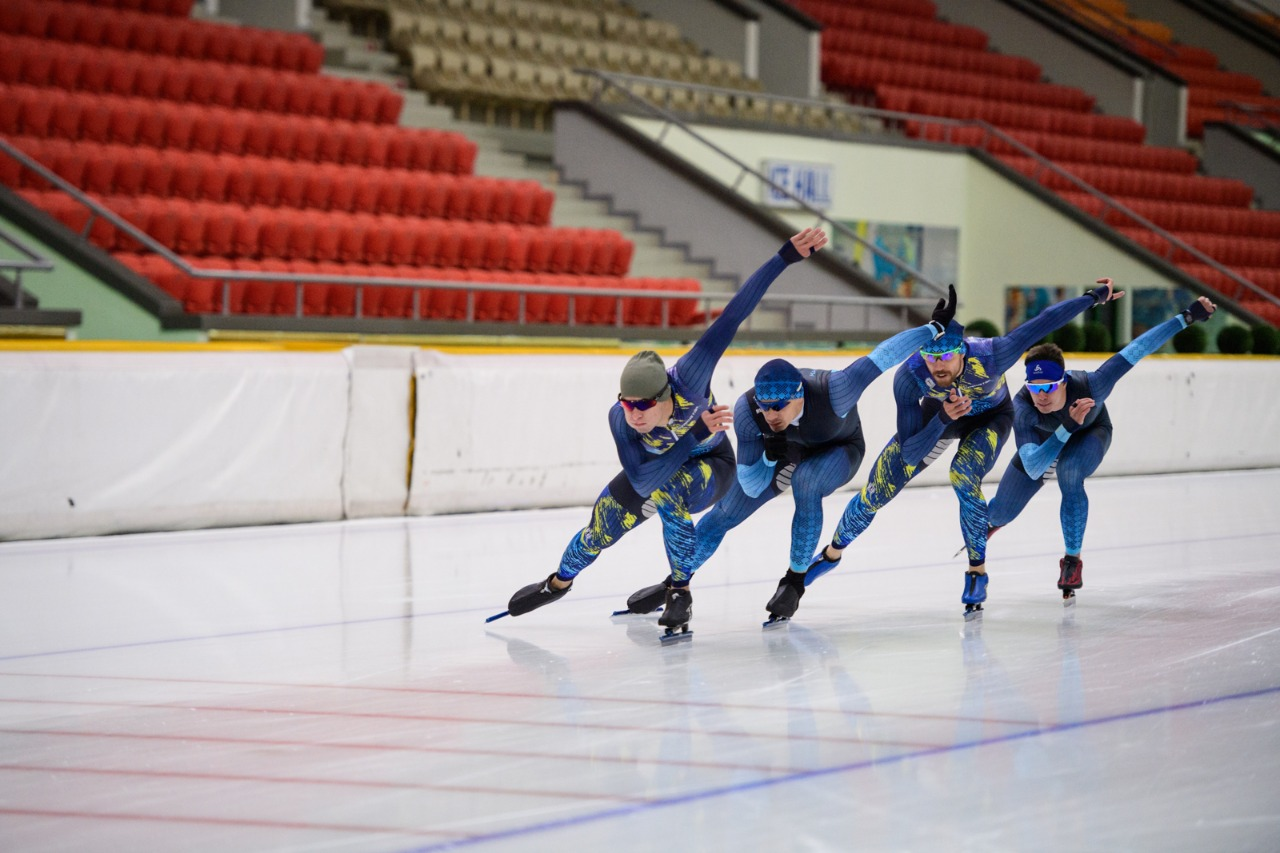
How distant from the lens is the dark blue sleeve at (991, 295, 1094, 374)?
20.7ft

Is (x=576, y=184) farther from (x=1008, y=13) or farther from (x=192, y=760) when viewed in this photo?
(x=192, y=760)

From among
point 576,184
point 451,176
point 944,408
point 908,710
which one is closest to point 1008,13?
point 576,184

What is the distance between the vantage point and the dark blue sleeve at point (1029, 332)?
6.32 meters

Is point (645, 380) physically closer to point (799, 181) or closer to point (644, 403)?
point (644, 403)

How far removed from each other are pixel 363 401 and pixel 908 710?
17.6 feet

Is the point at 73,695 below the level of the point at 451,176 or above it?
below

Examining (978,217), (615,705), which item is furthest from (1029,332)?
(978,217)

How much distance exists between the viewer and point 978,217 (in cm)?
1984

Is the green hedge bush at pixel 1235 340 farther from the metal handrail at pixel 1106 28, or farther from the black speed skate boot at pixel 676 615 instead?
the black speed skate boot at pixel 676 615

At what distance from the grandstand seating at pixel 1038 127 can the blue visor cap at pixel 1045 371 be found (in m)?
13.7

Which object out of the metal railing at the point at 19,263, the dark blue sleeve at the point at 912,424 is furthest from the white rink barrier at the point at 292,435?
the dark blue sleeve at the point at 912,424

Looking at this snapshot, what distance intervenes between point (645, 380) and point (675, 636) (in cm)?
102

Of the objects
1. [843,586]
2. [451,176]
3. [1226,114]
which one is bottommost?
[843,586]

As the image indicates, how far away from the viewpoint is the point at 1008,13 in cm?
2467
